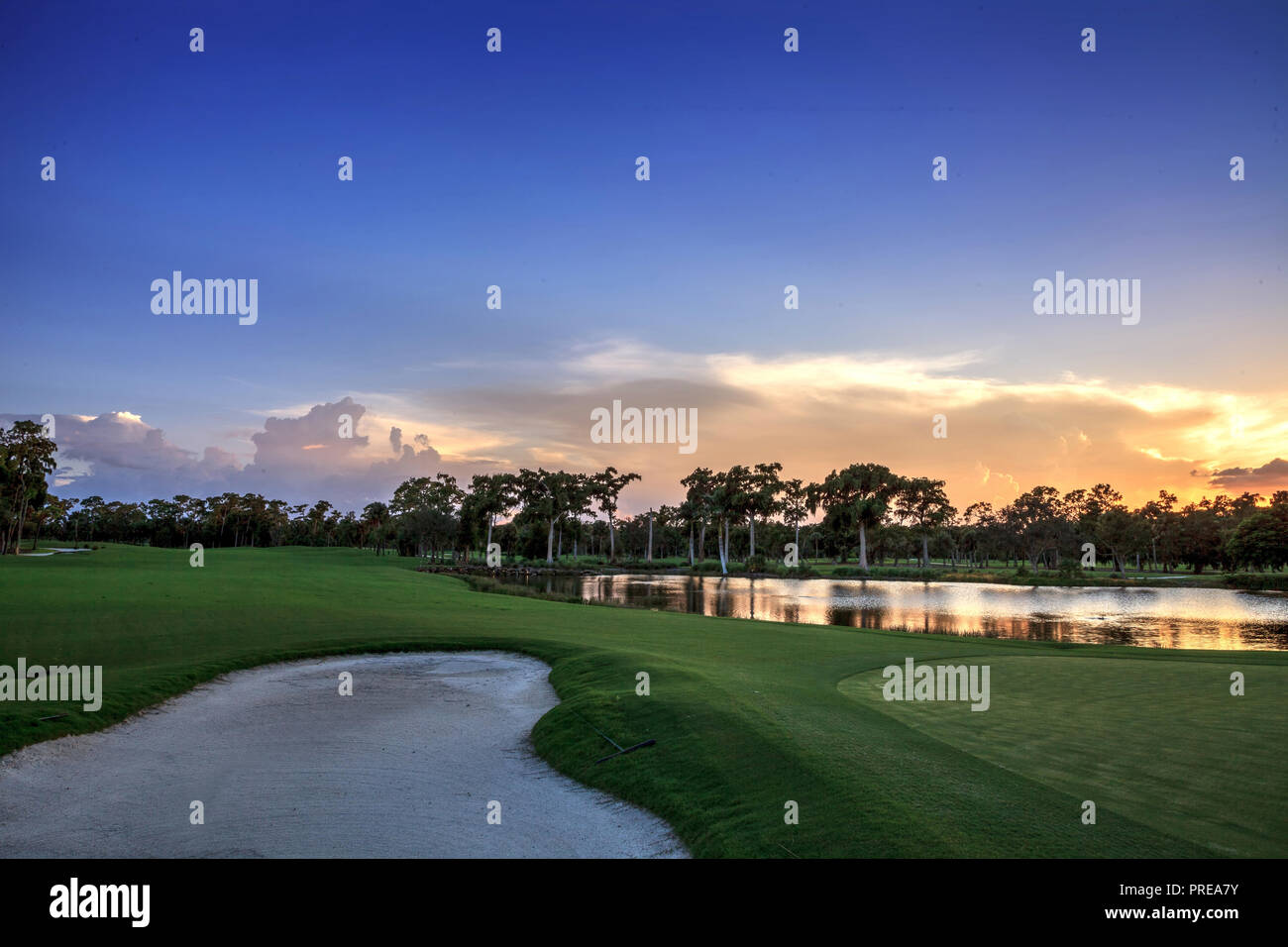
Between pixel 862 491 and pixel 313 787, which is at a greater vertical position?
pixel 862 491

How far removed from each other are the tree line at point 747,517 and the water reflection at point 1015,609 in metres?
31.2

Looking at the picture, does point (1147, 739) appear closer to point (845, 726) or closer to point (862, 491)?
point (845, 726)

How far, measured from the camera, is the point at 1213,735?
10.0 meters

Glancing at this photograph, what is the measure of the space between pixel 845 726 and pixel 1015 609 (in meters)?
47.2

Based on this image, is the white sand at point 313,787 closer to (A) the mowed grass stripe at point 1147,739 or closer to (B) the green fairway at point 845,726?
(B) the green fairway at point 845,726

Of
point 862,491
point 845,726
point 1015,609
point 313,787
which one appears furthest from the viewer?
point 862,491

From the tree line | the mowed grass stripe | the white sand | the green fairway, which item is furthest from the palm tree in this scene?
the white sand

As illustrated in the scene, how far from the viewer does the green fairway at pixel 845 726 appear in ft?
23.2

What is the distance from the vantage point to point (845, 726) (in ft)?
36.1

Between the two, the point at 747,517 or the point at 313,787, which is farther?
the point at 747,517

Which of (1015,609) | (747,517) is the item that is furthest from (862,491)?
(1015,609)

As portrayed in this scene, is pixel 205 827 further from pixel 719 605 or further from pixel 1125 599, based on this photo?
pixel 1125 599

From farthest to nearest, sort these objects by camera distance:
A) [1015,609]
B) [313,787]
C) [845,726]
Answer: [1015,609] < [845,726] < [313,787]
